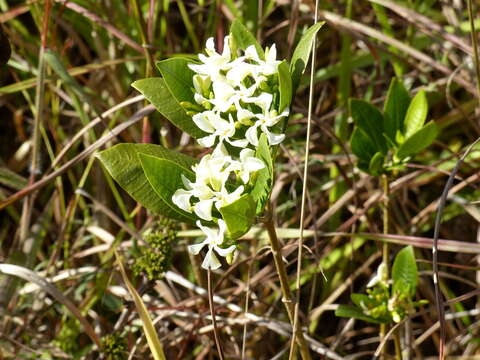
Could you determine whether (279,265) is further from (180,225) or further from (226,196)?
(180,225)

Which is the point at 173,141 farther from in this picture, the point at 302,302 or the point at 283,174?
the point at 302,302

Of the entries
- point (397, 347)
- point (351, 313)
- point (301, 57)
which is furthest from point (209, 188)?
point (397, 347)

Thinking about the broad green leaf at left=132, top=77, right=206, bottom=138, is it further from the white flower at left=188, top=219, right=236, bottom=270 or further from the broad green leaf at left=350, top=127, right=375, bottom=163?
the broad green leaf at left=350, top=127, right=375, bottom=163

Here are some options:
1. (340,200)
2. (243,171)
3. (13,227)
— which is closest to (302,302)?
(340,200)

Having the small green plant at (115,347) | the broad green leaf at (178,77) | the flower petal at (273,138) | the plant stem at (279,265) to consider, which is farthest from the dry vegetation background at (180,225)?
the flower petal at (273,138)

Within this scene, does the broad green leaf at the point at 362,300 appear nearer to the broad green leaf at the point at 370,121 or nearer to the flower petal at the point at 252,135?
the broad green leaf at the point at 370,121

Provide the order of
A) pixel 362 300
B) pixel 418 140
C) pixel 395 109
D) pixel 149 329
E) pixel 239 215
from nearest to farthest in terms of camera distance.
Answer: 1. pixel 239 215
2. pixel 149 329
3. pixel 362 300
4. pixel 418 140
5. pixel 395 109
